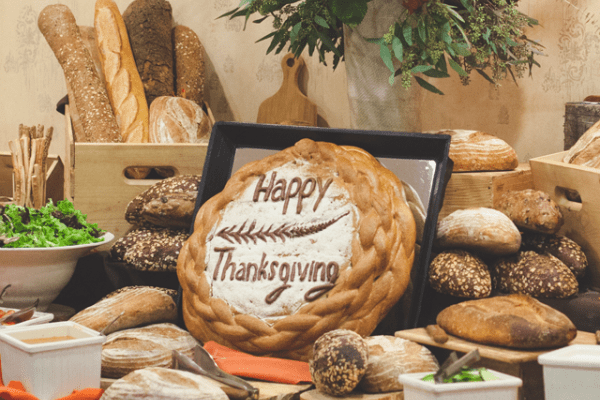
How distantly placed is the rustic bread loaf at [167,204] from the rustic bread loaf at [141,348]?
34cm

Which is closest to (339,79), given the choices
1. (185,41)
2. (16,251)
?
(185,41)

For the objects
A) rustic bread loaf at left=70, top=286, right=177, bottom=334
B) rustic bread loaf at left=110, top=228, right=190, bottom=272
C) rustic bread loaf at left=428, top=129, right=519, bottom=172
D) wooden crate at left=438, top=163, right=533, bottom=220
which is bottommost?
rustic bread loaf at left=70, top=286, right=177, bottom=334

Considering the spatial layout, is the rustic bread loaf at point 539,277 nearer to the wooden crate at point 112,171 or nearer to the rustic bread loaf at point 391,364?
the rustic bread loaf at point 391,364

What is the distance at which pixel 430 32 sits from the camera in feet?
4.11

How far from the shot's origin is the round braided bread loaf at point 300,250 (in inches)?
42.3

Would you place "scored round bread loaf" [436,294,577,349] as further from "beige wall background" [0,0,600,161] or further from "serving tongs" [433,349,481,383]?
"beige wall background" [0,0,600,161]

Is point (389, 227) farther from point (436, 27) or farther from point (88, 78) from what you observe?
point (88, 78)

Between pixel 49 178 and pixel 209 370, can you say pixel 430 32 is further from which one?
pixel 49 178

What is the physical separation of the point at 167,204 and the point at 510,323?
86 centimetres

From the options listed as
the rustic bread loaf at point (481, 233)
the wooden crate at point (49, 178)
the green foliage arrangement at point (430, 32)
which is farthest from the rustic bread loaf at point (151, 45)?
the rustic bread loaf at point (481, 233)

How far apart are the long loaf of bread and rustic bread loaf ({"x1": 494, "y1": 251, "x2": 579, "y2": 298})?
1.17 m

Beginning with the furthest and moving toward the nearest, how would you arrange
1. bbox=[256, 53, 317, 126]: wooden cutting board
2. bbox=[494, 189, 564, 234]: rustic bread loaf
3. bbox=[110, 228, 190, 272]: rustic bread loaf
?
bbox=[256, 53, 317, 126]: wooden cutting board < bbox=[110, 228, 190, 272]: rustic bread loaf < bbox=[494, 189, 564, 234]: rustic bread loaf

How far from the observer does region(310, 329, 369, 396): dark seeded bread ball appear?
2.89 ft

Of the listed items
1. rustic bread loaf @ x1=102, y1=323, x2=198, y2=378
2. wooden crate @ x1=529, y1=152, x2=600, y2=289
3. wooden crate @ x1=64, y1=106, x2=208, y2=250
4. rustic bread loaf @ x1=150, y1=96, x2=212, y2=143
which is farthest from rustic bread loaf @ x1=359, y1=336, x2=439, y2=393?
rustic bread loaf @ x1=150, y1=96, x2=212, y2=143
